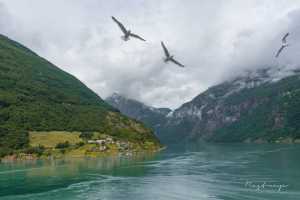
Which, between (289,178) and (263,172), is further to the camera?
(263,172)

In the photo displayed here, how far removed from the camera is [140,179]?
304ft

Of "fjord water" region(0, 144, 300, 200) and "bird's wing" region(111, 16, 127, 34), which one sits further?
"fjord water" region(0, 144, 300, 200)

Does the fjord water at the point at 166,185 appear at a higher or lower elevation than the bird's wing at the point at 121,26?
lower

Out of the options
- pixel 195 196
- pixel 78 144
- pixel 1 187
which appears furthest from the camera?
pixel 78 144

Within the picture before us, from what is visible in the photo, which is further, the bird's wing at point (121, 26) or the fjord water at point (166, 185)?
the fjord water at point (166, 185)

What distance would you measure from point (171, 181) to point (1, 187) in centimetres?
3437

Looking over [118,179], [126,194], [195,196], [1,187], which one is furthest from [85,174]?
[195,196]

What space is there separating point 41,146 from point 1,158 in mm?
16949

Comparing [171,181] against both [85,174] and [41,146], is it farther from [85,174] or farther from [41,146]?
[41,146]

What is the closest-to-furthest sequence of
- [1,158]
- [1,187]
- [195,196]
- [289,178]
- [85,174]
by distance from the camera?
[195,196]
[289,178]
[1,187]
[85,174]
[1,158]

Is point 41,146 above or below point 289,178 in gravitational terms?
above

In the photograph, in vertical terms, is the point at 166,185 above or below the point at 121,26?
below

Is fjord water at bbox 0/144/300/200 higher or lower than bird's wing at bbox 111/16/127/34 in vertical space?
lower

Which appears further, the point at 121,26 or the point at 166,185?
the point at 166,185
